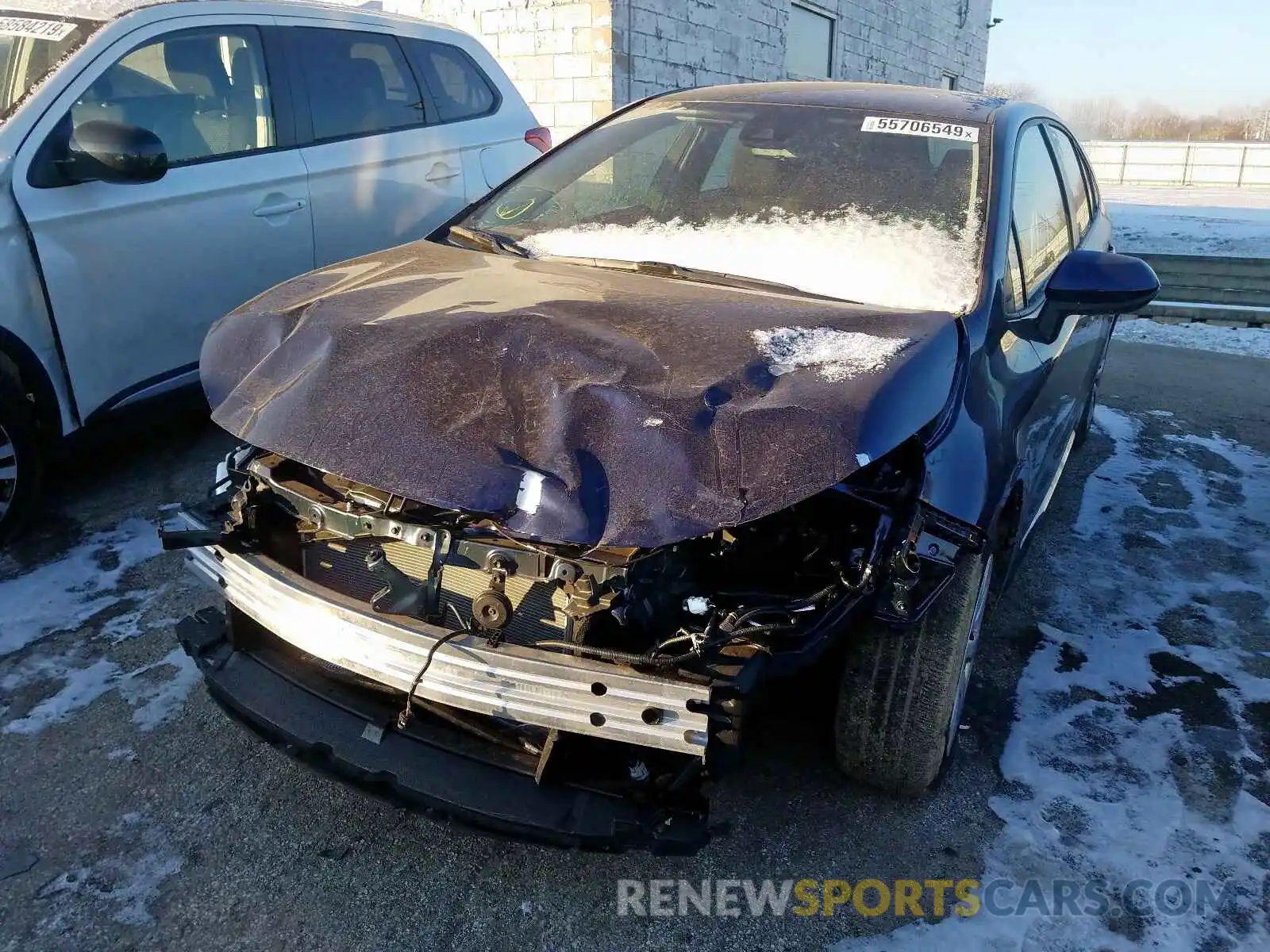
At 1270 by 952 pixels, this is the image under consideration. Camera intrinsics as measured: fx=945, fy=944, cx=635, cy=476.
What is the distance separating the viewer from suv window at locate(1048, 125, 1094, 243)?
12.3ft

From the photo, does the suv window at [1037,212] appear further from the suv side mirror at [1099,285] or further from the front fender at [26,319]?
the front fender at [26,319]

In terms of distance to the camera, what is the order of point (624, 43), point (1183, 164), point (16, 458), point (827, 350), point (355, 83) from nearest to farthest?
point (827, 350) < point (16, 458) < point (355, 83) < point (624, 43) < point (1183, 164)

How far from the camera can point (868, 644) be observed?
2213mm

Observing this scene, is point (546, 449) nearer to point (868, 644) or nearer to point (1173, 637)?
point (868, 644)

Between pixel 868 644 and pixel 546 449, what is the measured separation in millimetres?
918

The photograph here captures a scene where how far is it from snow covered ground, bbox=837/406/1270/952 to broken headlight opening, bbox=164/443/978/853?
707 millimetres

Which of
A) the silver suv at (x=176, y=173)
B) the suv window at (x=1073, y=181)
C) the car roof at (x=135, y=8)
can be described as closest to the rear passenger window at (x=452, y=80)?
the silver suv at (x=176, y=173)

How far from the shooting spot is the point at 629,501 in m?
1.79

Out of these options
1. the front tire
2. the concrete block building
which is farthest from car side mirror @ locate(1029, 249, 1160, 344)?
the concrete block building

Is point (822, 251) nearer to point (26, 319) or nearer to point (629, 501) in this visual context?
point (629, 501)

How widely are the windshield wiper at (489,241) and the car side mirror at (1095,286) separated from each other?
62.6 inches

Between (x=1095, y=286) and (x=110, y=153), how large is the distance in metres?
3.28

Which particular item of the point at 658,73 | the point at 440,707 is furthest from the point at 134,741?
the point at 658,73

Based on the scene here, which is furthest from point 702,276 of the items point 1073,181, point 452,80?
point 452,80
